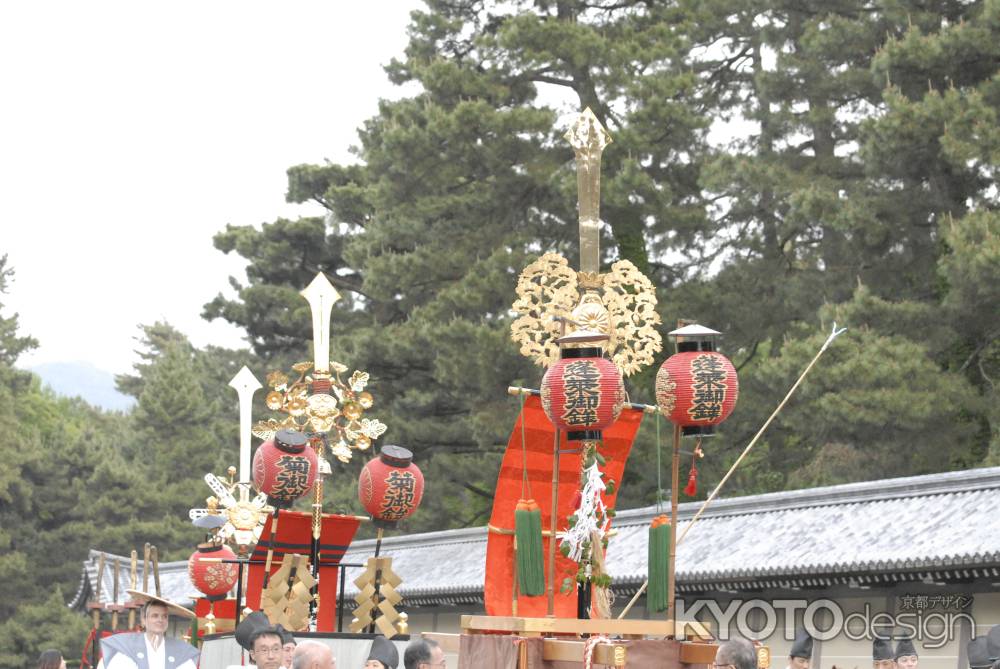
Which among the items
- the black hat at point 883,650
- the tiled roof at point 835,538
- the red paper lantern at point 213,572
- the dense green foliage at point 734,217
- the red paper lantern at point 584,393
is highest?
the dense green foliage at point 734,217

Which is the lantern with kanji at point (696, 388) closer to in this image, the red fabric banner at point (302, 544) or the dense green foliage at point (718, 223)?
the red fabric banner at point (302, 544)

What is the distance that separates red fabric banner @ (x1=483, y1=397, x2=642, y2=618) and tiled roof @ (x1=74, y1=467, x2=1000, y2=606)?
4.65 meters

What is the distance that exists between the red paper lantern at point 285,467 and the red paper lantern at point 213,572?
9.52 ft

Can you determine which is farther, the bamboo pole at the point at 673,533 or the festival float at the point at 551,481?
the bamboo pole at the point at 673,533

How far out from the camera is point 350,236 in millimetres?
31672

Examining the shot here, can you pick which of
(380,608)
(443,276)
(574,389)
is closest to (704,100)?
(443,276)

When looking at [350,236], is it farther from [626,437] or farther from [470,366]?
[626,437]

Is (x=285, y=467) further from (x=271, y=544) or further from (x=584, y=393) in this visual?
(x=584, y=393)

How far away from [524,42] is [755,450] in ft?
25.2

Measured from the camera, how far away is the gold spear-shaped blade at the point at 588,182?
330 inches

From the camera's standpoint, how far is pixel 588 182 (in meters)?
8.46

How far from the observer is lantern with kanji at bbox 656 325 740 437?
7.42 meters

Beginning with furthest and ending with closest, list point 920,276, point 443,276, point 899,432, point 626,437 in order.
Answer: point 443,276 → point 920,276 → point 899,432 → point 626,437

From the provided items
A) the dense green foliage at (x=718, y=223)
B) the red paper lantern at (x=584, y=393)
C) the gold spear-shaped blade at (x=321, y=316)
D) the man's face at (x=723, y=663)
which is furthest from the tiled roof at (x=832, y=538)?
the man's face at (x=723, y=663)
